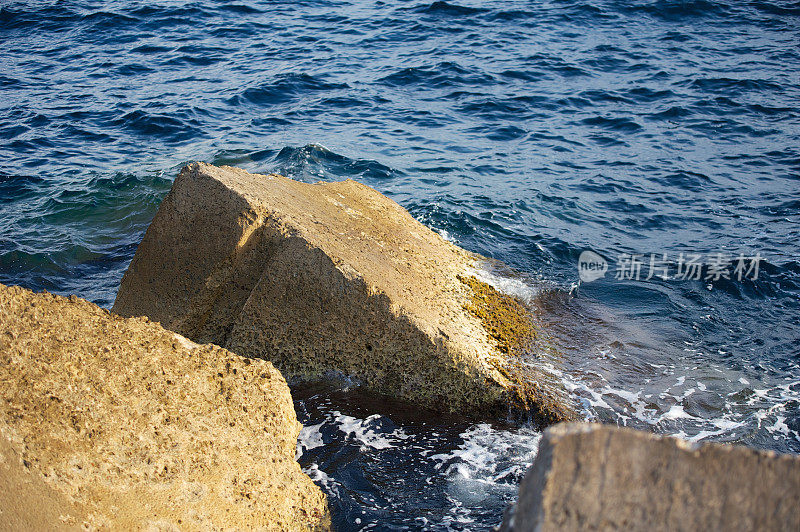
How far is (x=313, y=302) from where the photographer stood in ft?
13.9

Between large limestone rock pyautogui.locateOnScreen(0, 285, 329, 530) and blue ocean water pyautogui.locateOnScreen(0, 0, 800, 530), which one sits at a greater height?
large limestone rock pyautogui.locateOnScreen(0, 285, 329, 530)

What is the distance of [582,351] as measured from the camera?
524 cm

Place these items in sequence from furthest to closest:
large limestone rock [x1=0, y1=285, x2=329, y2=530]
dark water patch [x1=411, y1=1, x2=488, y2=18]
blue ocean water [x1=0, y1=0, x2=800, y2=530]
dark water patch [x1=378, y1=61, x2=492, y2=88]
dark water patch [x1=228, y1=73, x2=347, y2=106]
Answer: dark water patch [x1=411, y1=1, x2=488, y2=18] → dark water patch [x1=378, y1=61, x2=492, y2=88] → dark water patch [x1=228, y1=73, x2=347, y2=106] → blue ocean water [x1=0, y1=0, x2=800, y2=530] → large limestone rock [x1=0, y1=285, x2=329, y2=530]

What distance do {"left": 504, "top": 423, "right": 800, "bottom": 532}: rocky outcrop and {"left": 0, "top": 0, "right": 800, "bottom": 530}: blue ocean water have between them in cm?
199

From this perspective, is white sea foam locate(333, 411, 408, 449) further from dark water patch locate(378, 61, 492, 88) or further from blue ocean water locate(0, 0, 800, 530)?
dark water patch locate(378, 61, 492, 88)

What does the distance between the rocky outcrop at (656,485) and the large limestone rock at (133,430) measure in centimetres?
173

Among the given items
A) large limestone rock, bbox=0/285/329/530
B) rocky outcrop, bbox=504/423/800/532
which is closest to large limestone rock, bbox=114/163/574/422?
large limestone rock, bbox=0/285/329/530

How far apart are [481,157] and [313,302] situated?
5812 millimetres

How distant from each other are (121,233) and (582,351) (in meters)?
5.39

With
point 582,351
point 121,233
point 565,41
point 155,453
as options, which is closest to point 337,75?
point 565,41

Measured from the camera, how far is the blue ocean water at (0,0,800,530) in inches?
178

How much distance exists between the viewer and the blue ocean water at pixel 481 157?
4.53 m

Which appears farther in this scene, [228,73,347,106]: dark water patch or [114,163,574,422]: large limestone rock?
[228,73,347,106]: dark water patch

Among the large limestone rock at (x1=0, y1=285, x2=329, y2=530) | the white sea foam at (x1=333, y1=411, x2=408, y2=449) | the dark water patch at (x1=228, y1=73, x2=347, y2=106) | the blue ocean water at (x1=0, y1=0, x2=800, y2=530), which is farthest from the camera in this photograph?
the dark water patch at (x1=228, y1=73, x2=347, y2=106)
